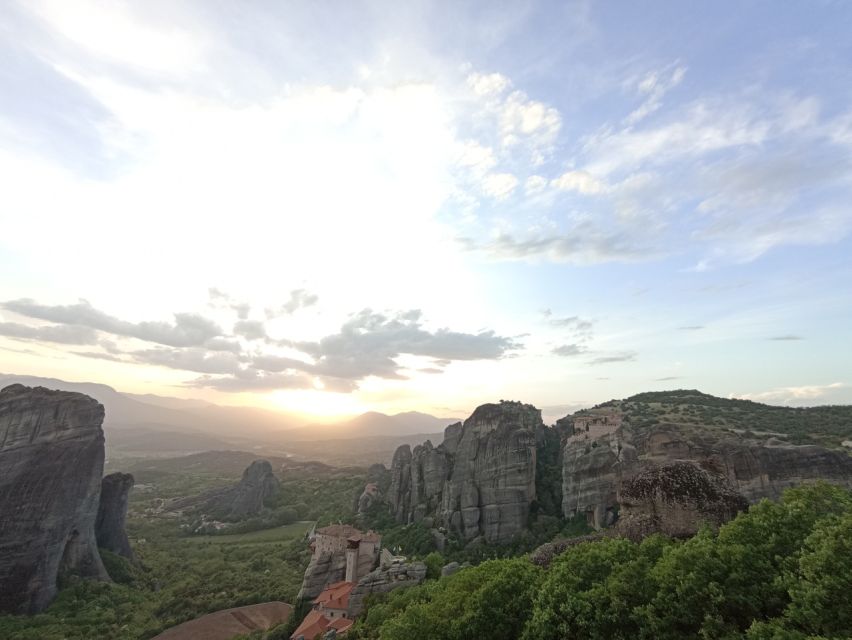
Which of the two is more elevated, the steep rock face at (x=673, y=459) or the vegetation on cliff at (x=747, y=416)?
the vegetation on cliff at (x=747, y=416)

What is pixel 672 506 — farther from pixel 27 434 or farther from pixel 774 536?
pixel 27 434

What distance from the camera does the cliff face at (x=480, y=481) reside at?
75250mm

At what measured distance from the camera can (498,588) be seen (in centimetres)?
2658

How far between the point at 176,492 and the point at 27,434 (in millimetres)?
124102

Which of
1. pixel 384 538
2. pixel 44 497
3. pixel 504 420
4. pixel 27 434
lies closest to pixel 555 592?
pixel 504 420

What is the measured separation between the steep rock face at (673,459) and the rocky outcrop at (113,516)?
3416 inches

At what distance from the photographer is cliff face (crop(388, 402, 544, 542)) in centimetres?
7525

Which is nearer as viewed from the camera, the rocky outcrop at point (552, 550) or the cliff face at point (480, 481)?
the rocky outcrop at point (552, 550)

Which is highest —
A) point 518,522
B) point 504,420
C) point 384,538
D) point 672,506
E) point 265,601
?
point 504,420

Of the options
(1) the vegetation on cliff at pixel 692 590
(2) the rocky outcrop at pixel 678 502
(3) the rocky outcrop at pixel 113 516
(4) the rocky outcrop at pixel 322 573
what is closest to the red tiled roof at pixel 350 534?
(4) the rocky outcrop at pixel 322 573

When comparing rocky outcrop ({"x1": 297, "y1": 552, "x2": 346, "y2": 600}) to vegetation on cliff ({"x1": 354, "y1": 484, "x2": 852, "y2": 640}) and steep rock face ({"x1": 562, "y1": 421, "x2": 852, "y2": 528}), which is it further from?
steep rock face ({"x1": 562, "y1": 421, "x2": 852, "y2": 528})

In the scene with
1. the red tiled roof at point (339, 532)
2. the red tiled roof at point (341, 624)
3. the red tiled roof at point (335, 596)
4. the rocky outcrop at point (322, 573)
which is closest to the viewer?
the red tiled roof at point (341, 624)

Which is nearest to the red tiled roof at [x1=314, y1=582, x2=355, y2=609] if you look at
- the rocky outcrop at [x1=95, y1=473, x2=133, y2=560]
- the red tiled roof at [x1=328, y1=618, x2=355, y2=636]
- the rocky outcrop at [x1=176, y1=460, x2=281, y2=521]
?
the red tiled roof at [x1=328, y1=618, x2=355, y2=636]

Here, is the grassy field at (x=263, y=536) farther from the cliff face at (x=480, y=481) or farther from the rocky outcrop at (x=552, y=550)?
the rocky outcrop at (x=552, y=550)
